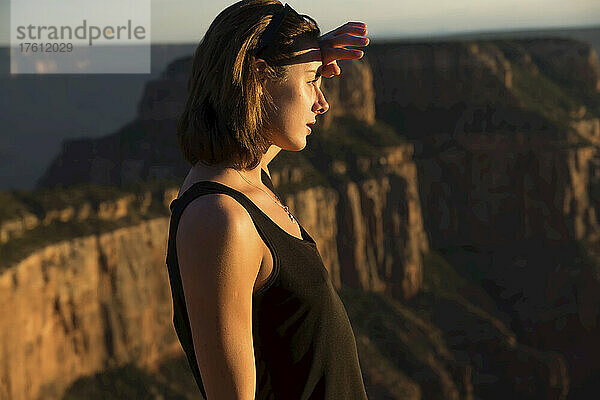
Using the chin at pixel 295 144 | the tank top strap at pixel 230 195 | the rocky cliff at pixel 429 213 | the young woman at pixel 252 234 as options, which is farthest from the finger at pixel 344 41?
the rocky cliff at pixel 429 213

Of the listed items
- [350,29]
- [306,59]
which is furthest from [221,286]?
[350,29]

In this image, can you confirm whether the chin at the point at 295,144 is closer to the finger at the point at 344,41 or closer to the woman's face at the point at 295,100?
the woman's face at the point at 295,100

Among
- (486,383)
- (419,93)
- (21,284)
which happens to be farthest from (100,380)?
(419,93)

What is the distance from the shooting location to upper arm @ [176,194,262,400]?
2.61m

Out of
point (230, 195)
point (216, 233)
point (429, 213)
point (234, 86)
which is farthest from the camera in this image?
point (429, 213)

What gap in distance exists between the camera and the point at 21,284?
42312 millimetres

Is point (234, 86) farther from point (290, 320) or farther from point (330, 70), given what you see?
point (290, 320)

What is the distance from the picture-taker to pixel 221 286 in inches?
103

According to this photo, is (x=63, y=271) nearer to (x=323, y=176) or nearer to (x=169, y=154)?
(x=169, y=154)

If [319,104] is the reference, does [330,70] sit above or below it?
above

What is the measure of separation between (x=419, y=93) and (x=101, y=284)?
1856 inches

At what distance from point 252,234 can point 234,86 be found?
0.50m

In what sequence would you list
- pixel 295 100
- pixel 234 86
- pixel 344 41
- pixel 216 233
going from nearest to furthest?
pixel 216 233
pixel 234 86
pixel 295 100
pixel 344 41

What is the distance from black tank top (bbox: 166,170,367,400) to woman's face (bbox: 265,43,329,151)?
316 millimetres
